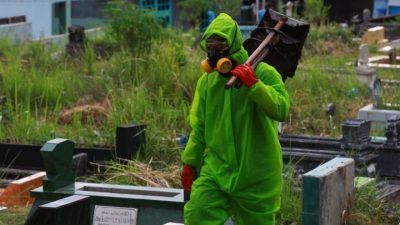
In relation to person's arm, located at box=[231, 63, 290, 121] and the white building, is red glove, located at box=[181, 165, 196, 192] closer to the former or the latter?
person's arm, located at box=[231, 63, 290, 121]

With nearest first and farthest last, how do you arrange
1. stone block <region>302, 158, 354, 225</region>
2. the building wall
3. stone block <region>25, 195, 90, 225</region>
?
stone block <region>25, 195, 90, 225</region>
stone block <region>302, 158, 354, 225</region>
the building wall

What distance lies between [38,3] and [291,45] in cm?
1979

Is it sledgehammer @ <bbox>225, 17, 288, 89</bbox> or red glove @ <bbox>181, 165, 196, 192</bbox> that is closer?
sledgehammer @ <bbox>225, 17, 288, 89</bbox>

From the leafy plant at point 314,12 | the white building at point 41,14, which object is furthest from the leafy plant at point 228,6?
the leafy plant at point 314,12

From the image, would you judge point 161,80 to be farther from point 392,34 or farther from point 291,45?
point 392,34

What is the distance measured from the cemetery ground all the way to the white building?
202 inches

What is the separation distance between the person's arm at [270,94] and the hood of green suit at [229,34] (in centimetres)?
15

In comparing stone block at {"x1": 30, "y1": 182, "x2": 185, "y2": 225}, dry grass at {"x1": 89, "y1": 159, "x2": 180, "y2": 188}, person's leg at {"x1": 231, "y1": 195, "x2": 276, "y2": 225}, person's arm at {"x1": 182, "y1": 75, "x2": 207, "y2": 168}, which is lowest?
dry grass at {"x1": 89, "y1": 159, "x2": 180, "y2": 188}

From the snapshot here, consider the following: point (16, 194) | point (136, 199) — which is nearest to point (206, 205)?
point (136, 199)

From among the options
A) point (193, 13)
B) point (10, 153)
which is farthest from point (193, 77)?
point (193, 13)

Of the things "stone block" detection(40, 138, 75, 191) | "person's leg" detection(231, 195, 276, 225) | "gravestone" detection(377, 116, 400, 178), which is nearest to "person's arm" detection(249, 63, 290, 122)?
"person's leg" detection(231, 195, 276, 225)

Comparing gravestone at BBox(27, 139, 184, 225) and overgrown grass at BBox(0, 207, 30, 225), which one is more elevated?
gravestone at BBox(27, 139, 184, 225)

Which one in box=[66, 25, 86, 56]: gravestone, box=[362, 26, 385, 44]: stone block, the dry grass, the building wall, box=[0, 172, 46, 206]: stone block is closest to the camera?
the dry grass

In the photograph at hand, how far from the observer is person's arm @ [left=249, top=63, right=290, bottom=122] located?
18.9ft
